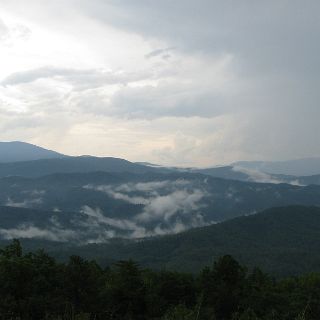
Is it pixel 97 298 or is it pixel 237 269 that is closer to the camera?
pixel 97 298

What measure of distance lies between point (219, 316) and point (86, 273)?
1667 centimetres

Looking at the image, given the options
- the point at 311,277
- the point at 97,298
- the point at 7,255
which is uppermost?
the point at 7,255

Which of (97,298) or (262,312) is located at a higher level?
(97,298)

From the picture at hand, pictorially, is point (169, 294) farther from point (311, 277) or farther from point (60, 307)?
point (311, 277)

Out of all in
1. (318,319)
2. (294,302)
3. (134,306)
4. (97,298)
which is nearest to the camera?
(97,298)

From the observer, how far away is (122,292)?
53.2 metres

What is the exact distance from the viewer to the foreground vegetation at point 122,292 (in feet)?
145

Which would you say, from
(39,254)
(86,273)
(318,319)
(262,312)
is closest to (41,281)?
(86,273)

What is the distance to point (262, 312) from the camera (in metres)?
57.4

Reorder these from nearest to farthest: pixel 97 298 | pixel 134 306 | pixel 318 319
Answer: pixel 97 298
pixel 134 306
pixel 318 319

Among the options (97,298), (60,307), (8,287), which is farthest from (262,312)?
(8,287)

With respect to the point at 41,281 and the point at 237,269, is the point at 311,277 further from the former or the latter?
the point at 41,281

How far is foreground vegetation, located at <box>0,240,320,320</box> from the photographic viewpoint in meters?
44.2

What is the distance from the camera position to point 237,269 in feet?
190
